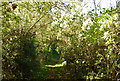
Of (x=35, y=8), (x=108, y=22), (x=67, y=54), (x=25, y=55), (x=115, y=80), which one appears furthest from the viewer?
(x=67, y=54)

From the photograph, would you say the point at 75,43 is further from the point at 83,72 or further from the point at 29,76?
the point at 29,76

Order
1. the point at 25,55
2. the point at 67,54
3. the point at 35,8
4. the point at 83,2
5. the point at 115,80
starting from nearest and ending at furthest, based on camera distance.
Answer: the point at 115,80, the point at 35,8, the point at 83,2, the point at 25,55, the point at 67,54

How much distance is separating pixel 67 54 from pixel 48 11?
1.18 metres

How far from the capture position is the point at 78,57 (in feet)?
8.78

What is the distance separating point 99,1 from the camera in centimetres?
203

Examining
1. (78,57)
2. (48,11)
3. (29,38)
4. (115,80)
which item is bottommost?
(115,80)

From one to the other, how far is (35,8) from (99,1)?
1.08 meters

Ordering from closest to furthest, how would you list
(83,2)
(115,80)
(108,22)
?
1. (108,22)
2. (115,80)
3. (83,2)

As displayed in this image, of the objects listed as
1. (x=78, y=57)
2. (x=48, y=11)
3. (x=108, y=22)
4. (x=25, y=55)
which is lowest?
(x=78, y=57)

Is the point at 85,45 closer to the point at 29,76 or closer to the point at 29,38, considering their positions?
the point at 29,38

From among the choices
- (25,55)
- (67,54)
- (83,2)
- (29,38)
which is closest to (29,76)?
(25,55)

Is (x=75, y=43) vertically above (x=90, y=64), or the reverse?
(x=75, y=43)

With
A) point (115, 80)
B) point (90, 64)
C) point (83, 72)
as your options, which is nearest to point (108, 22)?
point (115, 80)

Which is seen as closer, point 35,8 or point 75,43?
point 35,8
